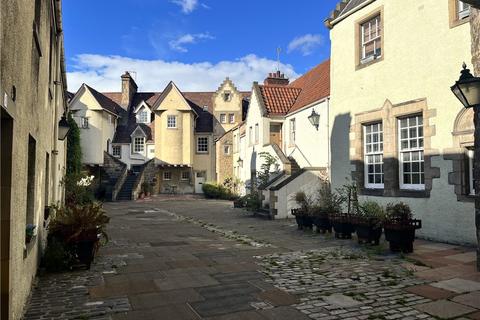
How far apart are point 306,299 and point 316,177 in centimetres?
1219

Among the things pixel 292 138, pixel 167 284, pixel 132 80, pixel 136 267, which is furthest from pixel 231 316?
pixel 132 80

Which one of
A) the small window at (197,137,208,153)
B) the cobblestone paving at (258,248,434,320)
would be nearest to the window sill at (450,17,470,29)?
the cobblestone paving at (258,248,434,320)

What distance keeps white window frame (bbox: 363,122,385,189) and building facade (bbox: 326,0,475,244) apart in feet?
0.11

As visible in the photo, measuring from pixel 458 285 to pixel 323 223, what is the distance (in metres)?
5.89

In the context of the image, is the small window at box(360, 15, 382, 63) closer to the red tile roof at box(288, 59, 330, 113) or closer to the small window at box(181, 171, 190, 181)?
the red tile roof at box(288, 59, 330, 113)

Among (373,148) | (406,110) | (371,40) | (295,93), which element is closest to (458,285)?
(406,110)

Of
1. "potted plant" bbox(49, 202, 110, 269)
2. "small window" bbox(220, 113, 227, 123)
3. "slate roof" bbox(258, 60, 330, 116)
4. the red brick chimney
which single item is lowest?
"potted plant" bbox(49, 202, 110, 269)

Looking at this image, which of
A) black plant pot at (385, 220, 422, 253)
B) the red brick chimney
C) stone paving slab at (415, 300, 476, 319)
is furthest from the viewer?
the red brick chimney

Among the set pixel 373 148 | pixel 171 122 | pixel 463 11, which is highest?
pixel 171 122

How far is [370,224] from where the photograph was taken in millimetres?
9617

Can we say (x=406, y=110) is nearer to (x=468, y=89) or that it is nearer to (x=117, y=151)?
(x=468, y=89)

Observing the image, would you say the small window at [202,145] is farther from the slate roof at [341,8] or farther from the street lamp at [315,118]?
the slate roof at [341,8]

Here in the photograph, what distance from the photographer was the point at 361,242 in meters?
10.0

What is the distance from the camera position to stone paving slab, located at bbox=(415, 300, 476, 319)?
5051 millimetres
